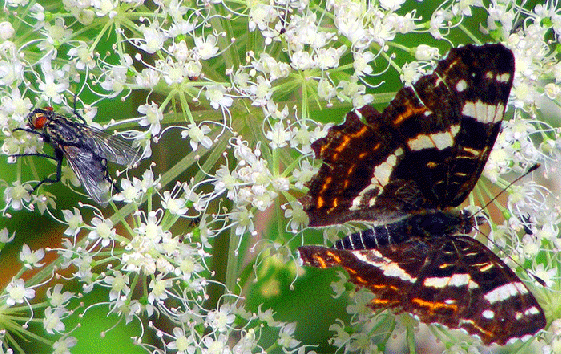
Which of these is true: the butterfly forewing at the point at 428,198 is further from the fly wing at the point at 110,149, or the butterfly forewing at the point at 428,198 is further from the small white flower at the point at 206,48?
the fly wing at the point at 110,149

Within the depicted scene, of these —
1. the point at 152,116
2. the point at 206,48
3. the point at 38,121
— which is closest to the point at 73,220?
the point at 38,121

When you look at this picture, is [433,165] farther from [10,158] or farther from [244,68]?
Result: [10,158]

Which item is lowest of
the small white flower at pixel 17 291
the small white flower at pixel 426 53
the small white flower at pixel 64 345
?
the small white flower at pixel 64 345

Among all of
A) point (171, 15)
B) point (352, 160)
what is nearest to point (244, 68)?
point (171, 15)

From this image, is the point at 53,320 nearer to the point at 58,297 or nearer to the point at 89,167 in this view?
the point at 58,297

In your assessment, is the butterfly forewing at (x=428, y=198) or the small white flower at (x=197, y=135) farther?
the small white flower at (x=197, y=135)

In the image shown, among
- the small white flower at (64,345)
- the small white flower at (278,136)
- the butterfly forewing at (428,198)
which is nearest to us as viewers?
the butterfly forewing at (428,198)

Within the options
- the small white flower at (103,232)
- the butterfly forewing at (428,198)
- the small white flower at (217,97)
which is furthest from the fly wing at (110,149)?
the butterfly forewing at (428,198)
